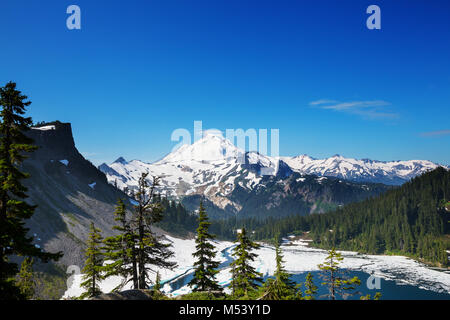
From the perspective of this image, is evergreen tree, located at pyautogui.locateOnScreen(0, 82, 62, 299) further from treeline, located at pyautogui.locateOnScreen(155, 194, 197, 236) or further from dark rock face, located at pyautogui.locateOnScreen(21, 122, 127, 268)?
treeline, located at pyautogui.locateOnScreen(155, 194, 197, 236)

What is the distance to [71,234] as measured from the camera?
309ft

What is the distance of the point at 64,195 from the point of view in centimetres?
11819

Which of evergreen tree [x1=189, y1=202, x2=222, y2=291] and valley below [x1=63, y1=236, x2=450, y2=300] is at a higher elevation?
evergreen tree [x1=189, y1=202, x2=222, y2=291]

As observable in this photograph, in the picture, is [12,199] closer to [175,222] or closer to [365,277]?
[365,277]

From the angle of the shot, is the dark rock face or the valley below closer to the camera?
the valley below

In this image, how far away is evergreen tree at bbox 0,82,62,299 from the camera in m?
14.9

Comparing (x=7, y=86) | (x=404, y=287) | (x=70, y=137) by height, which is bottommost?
(x=404, y=287)

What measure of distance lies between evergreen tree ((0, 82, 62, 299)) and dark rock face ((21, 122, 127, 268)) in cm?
→ 7055

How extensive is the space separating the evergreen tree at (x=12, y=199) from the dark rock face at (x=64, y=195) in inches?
2778

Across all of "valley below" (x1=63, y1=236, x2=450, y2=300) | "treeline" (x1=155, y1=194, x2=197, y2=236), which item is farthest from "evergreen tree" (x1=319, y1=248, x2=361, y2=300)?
"treeline" (x1=155, y1=194, x2=197, y2=236)
